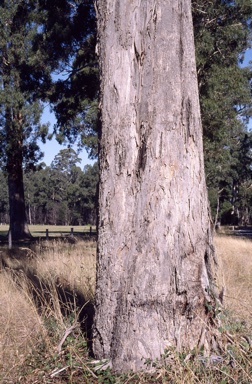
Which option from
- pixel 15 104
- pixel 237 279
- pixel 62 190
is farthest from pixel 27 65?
pixel 62 190

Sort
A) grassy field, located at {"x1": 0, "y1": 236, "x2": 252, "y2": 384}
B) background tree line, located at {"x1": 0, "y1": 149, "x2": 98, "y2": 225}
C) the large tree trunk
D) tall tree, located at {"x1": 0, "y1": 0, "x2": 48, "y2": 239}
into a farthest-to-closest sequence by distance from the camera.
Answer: background tree line, located at {"x1": 0, "y1": 149, "x2": 98, "y2": 225}
tall tree, located at {"x1": 0, "y1": 0, "x2": 48, "y2": 239}
the large tree trunk
grassy field, located at {"x1": 0, "y1": 236, "x2": 252, "y2": 384}

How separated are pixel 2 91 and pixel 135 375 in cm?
1770

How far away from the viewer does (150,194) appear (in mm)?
3883

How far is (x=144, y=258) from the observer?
3.85m

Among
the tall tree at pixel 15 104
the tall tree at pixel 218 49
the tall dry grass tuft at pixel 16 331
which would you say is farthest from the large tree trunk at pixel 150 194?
the tall tree at pixel 15 104

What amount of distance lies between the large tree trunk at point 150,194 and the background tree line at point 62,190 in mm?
60763

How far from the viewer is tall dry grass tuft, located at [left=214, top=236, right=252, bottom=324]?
5371 mm

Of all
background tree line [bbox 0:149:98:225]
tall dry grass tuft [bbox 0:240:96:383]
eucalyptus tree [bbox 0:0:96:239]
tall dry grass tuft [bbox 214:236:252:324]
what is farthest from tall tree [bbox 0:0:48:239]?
background tree line [bbox 0:149:98:225]

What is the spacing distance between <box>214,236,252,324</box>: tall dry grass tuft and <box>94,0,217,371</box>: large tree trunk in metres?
0.88

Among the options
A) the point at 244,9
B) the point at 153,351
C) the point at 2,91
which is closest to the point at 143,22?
the point at 153,351

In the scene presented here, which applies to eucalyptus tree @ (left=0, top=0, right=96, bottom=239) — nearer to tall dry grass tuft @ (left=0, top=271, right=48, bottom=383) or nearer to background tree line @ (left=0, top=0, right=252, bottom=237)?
background tree line @ (left=0, top=0, right=252, bottom=237)

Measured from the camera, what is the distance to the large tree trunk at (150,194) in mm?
3826

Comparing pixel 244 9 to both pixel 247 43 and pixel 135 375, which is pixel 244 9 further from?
pixel 135 375

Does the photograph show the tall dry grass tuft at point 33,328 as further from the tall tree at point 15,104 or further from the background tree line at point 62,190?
the background tree line at point 62,190
